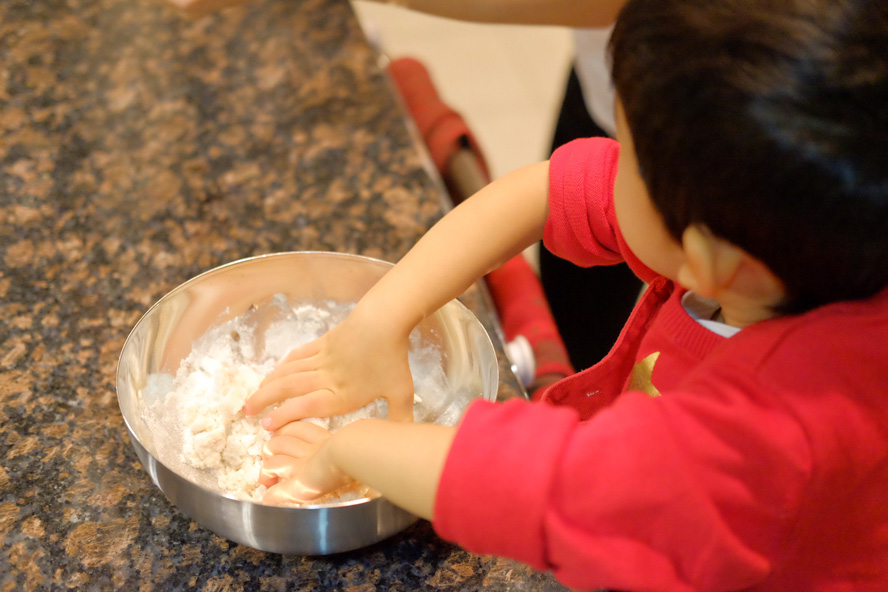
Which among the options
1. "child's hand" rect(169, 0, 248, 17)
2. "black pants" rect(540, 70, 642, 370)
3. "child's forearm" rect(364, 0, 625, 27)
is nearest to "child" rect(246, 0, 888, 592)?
"child's forearm" rect(364, 0, 625, 27)

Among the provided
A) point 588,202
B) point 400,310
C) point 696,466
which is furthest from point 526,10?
point 696,466

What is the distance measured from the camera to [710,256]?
0.52 m

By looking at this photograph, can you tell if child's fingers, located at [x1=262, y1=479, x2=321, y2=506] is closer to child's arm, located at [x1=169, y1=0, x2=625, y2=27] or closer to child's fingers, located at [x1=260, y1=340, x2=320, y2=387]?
child's fingers, located at [x1=260, y1=340, x2=320, y2=387]

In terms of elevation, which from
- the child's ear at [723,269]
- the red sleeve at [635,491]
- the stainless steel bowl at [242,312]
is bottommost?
the stainless steel bowl at [242,312]

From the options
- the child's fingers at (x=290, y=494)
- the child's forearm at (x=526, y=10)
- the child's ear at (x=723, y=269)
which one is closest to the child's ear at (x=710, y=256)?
the child's ear at (x=723, y=269)

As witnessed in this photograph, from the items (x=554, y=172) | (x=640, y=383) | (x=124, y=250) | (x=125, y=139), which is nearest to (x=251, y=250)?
(x=124, y=250)

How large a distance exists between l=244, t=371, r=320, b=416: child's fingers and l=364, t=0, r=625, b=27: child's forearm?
0.52m

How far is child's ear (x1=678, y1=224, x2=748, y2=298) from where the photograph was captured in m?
0.51

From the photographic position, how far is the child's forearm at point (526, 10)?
0.95m

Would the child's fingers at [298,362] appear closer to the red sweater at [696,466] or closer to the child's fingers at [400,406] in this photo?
the child's fingers at [400,406]

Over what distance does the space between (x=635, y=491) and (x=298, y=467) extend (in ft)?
1.06

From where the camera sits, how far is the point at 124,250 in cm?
92

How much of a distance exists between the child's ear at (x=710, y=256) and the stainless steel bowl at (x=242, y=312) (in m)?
0.22

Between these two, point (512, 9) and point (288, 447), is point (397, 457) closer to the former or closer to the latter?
point (288, 447)
